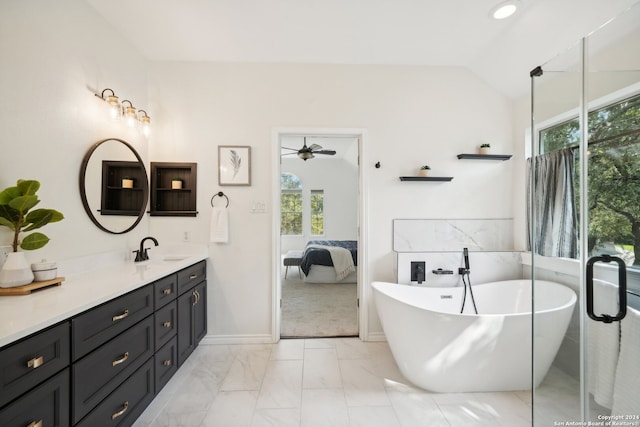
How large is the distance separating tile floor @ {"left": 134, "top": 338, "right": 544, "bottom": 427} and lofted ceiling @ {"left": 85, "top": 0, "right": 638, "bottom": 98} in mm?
2728

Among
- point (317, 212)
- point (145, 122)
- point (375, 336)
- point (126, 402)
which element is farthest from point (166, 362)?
point (317, 212)

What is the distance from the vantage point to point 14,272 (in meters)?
1.26

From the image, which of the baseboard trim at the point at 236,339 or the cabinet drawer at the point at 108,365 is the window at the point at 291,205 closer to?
the baseboard trim at the point at 236,339

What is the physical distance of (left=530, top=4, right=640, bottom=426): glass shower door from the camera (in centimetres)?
124

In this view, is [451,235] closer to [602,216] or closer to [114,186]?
[602,216]

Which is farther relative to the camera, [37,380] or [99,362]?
[99,362]

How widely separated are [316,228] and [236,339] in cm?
474

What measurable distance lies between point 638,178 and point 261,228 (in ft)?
8.32

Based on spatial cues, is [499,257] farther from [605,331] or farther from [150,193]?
[150,193]

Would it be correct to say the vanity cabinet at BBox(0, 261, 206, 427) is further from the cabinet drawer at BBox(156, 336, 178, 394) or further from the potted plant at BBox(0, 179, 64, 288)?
the potted plant at BBox(0, 179, 64, 288)

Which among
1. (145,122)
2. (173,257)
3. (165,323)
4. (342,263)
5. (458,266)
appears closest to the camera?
(165,323)

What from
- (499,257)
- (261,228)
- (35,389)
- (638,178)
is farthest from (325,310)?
(638,178)

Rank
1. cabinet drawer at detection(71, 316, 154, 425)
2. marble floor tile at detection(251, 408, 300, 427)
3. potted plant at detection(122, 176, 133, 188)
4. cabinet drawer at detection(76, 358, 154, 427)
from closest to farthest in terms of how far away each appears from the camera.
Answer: cabinet drawer at detection(71, 316, 154, 425) → cabinet drawer at detection(76, 358, 154, 427) → marble floor tile at detection(251, 408, 300, 427) → potted plant at detection(122, 176, 133, 188)

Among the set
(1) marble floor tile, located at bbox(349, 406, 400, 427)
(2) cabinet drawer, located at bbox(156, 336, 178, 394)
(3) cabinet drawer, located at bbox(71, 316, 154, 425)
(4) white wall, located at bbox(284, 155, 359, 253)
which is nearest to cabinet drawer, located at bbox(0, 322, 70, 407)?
(3) cabinet drawer, located at bbox(71, 316, 154, 425)
